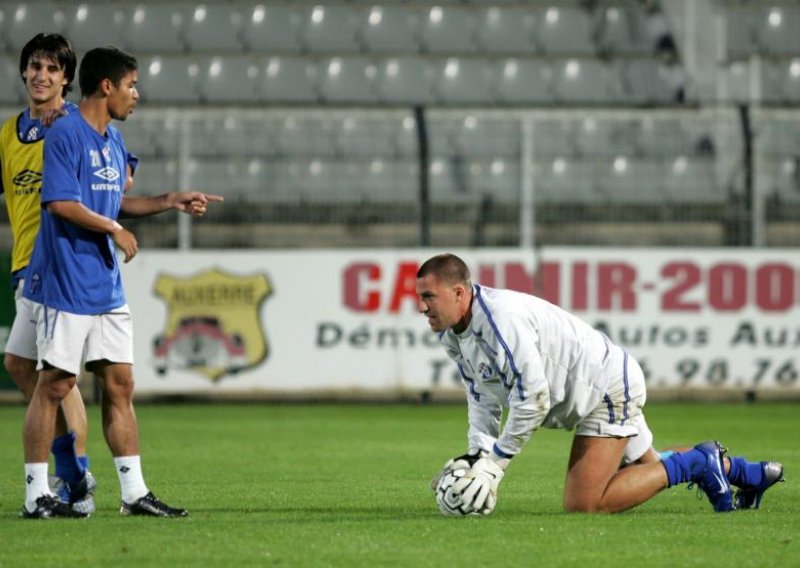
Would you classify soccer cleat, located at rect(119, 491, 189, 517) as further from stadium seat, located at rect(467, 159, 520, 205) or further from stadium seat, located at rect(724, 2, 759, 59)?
stadium seat, located at rect(724, 2, 759, 59)

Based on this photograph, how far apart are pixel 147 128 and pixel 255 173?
1.17 metres

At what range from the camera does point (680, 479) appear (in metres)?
7.24

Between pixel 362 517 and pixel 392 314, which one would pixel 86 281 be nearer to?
pixel 362 517

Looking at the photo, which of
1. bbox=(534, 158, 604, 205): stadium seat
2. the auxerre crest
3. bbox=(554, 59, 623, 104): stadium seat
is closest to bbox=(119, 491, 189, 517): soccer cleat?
the auxerre crest

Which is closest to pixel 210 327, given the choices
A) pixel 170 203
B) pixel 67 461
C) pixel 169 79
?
pixel 169 79

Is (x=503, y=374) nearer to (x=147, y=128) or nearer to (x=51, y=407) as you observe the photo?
(x=51, y=407)

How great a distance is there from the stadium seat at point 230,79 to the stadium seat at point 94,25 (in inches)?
46.3

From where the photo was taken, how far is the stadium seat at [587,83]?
20.1 metres

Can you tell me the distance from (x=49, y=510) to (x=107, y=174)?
1487mm

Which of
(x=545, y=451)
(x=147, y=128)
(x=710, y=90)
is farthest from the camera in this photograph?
(x=710, y=90)

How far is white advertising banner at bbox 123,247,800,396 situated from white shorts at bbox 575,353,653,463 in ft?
28.3

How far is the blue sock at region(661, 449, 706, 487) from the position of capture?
23.8ft

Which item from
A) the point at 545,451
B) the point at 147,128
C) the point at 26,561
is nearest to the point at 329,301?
the point at 147,128

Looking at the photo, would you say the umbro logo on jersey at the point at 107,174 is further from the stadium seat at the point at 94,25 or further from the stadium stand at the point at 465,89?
the stadium seat at the point at 94,25
